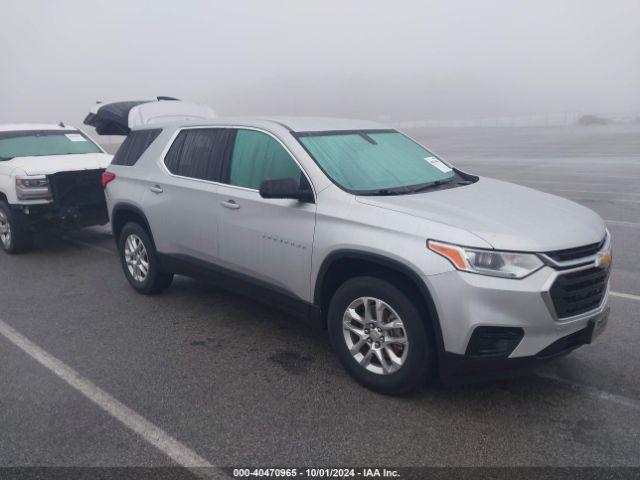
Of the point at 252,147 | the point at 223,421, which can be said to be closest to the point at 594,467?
the point at 223,421

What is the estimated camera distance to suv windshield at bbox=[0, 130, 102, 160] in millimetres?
8370

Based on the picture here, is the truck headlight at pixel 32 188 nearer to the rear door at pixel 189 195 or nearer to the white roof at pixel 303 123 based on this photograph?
the rear door at pixel 189 195

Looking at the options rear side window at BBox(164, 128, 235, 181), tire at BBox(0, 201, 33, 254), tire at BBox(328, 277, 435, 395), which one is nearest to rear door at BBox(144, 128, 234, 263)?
rear side window at BBox(164, 128, 235, 181)

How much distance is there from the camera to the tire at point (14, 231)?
25.1 feet

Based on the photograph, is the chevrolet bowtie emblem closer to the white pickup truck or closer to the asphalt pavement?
the asphalt pavement

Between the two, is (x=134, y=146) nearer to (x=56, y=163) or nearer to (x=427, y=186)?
(x=56, y=163)

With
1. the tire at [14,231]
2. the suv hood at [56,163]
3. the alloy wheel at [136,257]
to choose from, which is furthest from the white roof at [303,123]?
the tire at [14,231]

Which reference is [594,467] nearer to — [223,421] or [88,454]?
[223,421]

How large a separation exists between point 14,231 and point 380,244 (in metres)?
6.02

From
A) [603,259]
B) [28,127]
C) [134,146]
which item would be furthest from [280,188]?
[28,127]

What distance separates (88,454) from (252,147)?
8.08 feet

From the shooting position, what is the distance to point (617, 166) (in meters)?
16.2

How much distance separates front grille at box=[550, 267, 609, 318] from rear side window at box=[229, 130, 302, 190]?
6.08ft

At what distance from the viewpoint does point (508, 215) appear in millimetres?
3551
